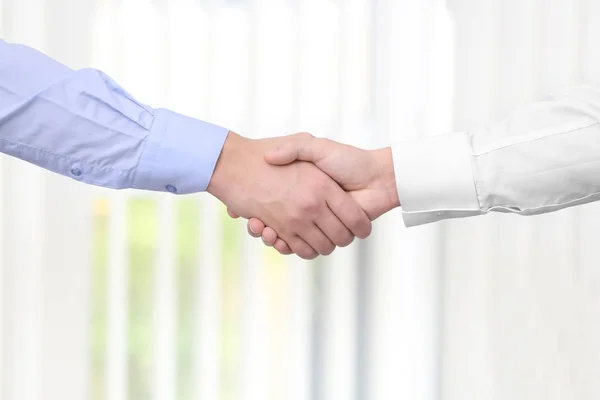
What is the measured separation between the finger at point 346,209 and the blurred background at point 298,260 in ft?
0.97

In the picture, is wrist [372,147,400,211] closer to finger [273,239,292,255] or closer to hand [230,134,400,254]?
hand [230,134,400,254]

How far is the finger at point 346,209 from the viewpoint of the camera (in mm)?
1371

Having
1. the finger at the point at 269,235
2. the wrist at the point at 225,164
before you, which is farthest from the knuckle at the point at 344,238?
the wrist at the point at 225,164

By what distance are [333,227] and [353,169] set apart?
114 mm

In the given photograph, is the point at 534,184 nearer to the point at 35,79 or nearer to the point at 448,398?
the point at 448,398

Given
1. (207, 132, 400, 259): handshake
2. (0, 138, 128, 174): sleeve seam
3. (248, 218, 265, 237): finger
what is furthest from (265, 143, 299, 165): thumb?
(0, 138, 128, 174): sleeve seam

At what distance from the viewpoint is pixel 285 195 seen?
1.36 meters

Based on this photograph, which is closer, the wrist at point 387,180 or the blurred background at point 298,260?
the wrist at point 387,180

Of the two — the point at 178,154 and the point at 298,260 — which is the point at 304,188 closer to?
the point at 178,154

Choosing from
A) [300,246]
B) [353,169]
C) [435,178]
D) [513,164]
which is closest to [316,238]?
[300,246]

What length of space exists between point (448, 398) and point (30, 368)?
3.13 ft

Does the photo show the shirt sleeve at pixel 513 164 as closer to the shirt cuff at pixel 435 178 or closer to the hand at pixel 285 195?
the shirt cuff at pixel 435 178

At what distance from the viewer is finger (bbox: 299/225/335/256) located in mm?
1389

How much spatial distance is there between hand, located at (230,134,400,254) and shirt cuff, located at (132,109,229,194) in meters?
0.13
